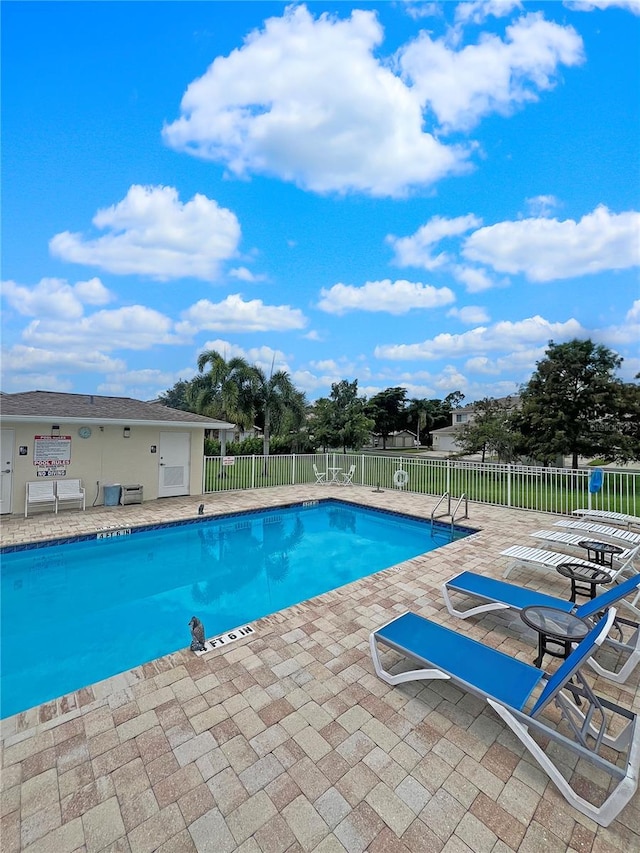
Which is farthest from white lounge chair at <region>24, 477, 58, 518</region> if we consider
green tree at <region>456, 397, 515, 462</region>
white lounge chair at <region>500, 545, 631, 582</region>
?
green tree at <region>456, 397, 515, 462</region>

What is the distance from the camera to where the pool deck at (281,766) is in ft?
6.40

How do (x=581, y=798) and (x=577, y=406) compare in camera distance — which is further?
(x=577, y=406)

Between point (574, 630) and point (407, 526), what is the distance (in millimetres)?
6771

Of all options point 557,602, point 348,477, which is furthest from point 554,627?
point 348,477

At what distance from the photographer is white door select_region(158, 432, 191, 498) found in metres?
11.4

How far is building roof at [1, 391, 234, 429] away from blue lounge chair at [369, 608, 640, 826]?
899 centimetres

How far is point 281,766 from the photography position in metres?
2.34

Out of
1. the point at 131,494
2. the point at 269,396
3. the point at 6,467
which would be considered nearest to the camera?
the point at 6,467

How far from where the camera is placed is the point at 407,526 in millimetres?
9789

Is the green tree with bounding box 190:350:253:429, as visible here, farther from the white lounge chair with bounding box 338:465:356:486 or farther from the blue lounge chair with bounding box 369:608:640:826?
the blue lounge chair with bounding box 369:608:640:826

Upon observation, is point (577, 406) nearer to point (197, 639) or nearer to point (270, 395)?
point (270, 395)

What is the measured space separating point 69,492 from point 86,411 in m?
2.12

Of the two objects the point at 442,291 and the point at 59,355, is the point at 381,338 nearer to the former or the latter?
the point at 442,291

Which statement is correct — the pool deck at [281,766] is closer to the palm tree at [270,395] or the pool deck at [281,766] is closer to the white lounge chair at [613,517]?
the white lounge chair at [613,517]
